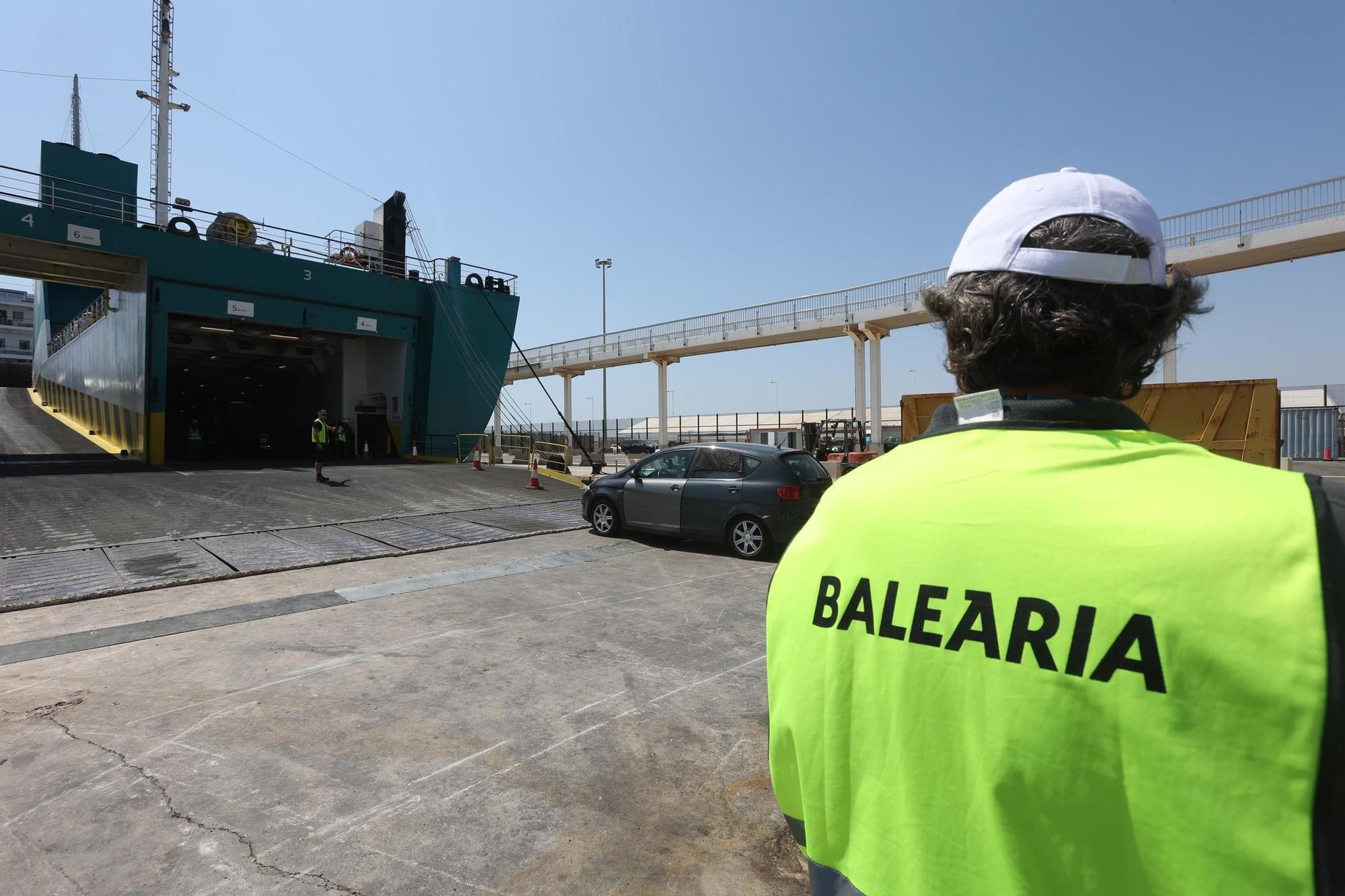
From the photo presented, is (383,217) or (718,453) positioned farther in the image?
(383,217)

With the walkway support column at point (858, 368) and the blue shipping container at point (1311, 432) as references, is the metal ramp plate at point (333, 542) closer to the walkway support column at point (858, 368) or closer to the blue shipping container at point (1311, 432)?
the walkway support column at point (858, 368)

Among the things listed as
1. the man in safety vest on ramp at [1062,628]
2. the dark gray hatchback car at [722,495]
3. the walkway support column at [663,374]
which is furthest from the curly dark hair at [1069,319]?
the walkway support column at [663,374]

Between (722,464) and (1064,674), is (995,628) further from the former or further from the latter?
(722,464)

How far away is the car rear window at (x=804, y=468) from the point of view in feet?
28.8

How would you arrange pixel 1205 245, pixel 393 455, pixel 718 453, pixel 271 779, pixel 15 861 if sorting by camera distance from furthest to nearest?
pixel 393 455
pixel 1205 245
pixel 718 453
pixel 271 779
pixel 15 861

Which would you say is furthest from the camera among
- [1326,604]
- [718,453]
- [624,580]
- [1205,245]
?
[1205,245]

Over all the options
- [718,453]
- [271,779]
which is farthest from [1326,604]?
[718,453]

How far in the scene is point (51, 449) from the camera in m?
20.2

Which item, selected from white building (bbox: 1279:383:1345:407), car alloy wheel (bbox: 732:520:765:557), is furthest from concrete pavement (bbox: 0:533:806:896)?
white building (bbox: 1279:383:1345:407)

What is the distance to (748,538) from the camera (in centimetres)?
876

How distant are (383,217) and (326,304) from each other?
15.4ft

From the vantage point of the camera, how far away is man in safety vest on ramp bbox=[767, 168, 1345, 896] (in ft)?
2.46

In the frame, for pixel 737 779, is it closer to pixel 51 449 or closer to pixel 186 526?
pixel 186 526

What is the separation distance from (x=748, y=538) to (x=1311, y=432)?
3661 centimetres
